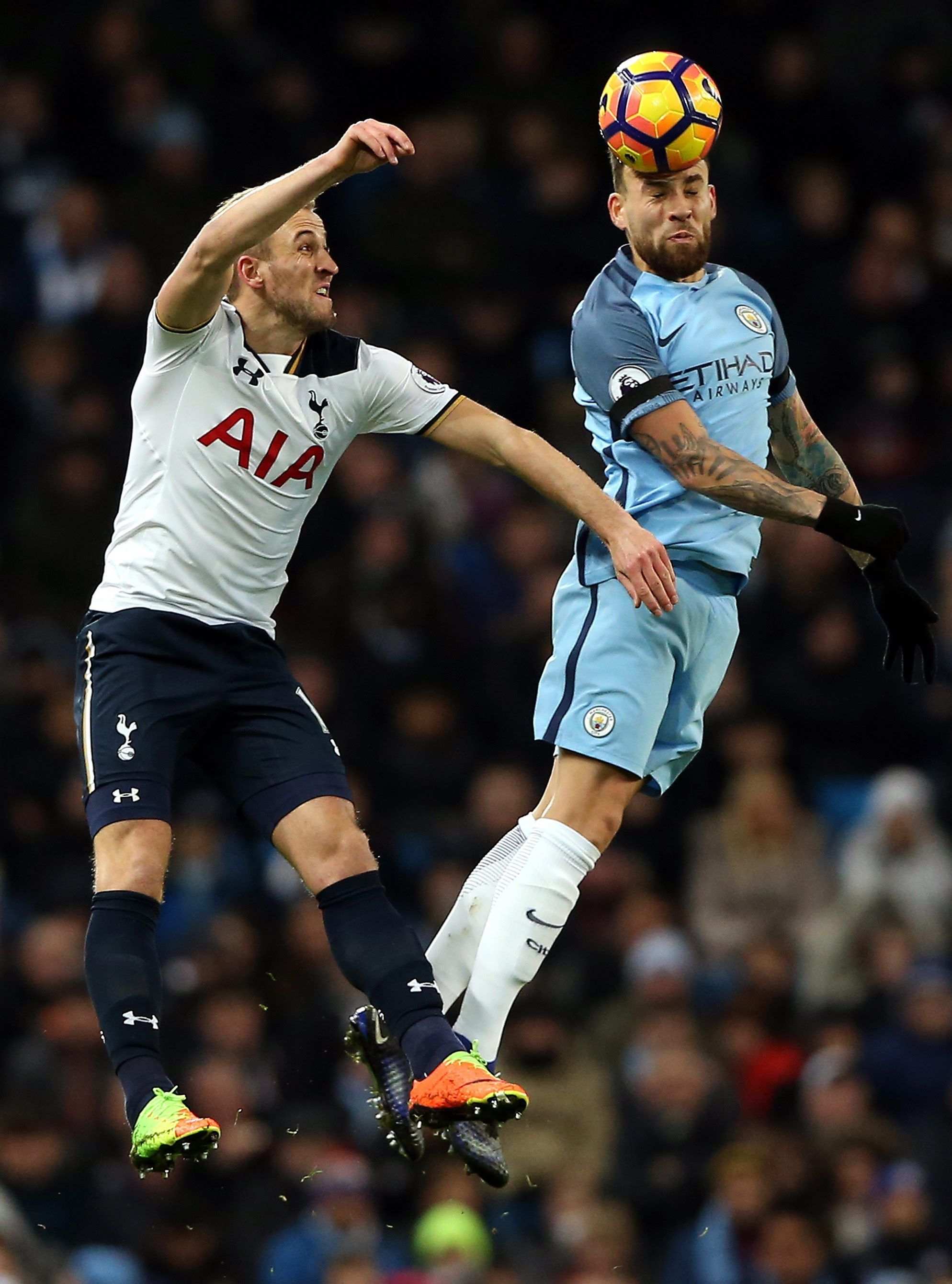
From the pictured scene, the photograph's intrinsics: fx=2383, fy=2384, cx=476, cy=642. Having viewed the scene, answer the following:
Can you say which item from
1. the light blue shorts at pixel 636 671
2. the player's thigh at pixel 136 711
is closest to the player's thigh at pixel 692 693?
the light blue shorts at pixel 636 671

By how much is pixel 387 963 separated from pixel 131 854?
0.78 m

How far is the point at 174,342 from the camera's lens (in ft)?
22.1

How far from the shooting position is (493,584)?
12.7 m

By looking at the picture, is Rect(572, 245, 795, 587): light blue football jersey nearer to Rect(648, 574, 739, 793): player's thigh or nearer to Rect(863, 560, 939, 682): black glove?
Rect(648, 574, 739, 793): player's thigh

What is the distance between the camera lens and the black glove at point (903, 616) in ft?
23.6

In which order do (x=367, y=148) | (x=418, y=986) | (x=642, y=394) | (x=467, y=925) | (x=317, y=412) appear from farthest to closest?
1. (x=467, y=925)
2. (x=317, y=412)
3. (x=642, y=394)
4. (x=418, y=986)
5. (x=367, y=148)

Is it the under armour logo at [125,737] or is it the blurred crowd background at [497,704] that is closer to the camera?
the under armour logo at [125,737]

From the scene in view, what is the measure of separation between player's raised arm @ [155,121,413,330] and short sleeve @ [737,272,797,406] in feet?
4.45

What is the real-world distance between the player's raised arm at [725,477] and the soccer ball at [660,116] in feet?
2.32

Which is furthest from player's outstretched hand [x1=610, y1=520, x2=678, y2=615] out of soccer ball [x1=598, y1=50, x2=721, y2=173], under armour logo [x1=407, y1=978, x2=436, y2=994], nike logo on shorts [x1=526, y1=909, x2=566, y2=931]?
under armour logo [x1=407, y1=978, x2=436, y2=994]

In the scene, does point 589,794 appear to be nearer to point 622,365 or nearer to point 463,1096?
point 463,1096

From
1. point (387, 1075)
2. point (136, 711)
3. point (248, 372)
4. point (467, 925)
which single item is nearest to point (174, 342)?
point (248, 372)

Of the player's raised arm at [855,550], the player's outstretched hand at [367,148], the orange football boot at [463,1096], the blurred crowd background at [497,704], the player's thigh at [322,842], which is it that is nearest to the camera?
the player's outstretched hand at [367,148]

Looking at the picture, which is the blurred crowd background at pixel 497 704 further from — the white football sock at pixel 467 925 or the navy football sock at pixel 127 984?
the navy football sock at pixel 127 984
